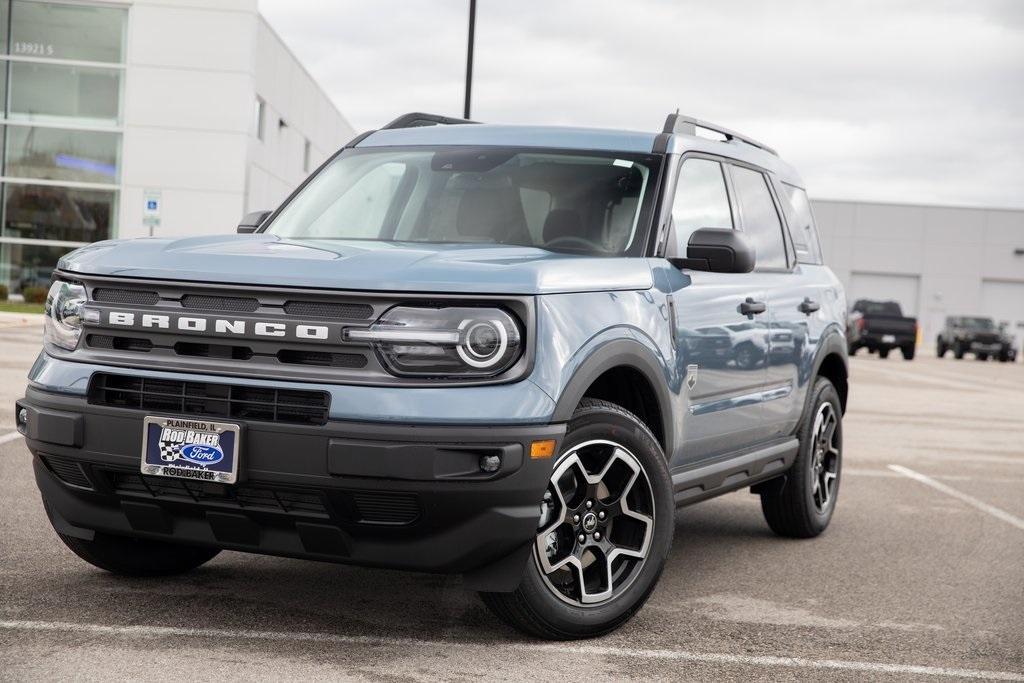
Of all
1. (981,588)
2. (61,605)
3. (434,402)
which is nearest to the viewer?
(434,402)

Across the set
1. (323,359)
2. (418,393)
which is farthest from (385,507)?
(323,359)

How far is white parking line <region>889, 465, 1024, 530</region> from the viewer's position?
26.7 feet

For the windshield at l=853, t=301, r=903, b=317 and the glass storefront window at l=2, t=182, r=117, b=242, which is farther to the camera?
the windshield at l=853, t=301, r=903, b=317

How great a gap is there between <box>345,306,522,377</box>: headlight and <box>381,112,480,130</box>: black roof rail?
2541mm

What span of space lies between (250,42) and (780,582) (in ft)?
92.6

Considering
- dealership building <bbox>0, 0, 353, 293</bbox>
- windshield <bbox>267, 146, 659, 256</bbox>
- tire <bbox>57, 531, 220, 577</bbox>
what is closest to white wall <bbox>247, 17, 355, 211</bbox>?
dealership building <bbox>0, 0, 353, 293</bbox>

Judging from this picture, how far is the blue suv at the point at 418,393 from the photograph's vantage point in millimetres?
4078

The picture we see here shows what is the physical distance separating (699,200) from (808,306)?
4.10ft

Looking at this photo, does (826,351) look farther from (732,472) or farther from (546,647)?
(546,647)

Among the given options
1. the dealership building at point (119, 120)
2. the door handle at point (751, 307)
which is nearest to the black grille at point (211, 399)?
the door handle at point (751, 307)

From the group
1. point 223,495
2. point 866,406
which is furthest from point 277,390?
point 866,406

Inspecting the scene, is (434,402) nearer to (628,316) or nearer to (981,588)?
(628,316)

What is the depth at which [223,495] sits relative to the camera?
4.19 metres

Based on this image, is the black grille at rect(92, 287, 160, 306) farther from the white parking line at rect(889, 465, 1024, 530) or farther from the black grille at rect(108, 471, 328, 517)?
the white parking line at rect(889, 465, 1024, 530)
